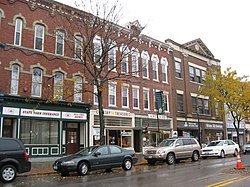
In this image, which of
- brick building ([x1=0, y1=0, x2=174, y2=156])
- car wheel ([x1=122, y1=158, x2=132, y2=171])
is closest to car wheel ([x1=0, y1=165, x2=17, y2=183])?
car wheel ([x1=122, y1=158, x2=132, y2=171])

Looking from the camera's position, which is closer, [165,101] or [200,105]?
[165,101]

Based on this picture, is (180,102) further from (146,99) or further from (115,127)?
(115,127)

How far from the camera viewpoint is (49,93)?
2067 cm

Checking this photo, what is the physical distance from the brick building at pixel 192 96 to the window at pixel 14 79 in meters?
16.6

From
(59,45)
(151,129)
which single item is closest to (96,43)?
(59,45)

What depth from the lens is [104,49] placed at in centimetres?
1948

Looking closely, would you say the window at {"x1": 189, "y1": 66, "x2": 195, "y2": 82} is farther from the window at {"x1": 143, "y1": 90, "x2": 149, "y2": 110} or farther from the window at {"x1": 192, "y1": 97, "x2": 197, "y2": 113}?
the window at {"x1": 143, "y1": 90, "x2": 149, "y2": 110}

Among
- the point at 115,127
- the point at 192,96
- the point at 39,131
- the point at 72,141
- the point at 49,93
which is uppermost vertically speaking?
the point at 192,96

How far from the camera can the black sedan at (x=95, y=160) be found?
13336 mm

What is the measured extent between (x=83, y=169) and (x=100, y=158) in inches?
43.5

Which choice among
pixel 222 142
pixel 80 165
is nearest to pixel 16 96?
pixel 80 165

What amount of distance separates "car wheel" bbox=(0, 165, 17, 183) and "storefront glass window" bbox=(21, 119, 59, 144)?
7308 mm

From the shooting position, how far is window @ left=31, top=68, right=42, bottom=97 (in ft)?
66.0

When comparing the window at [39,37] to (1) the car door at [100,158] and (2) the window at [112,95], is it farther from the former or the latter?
(1) the car door at [100,158]
